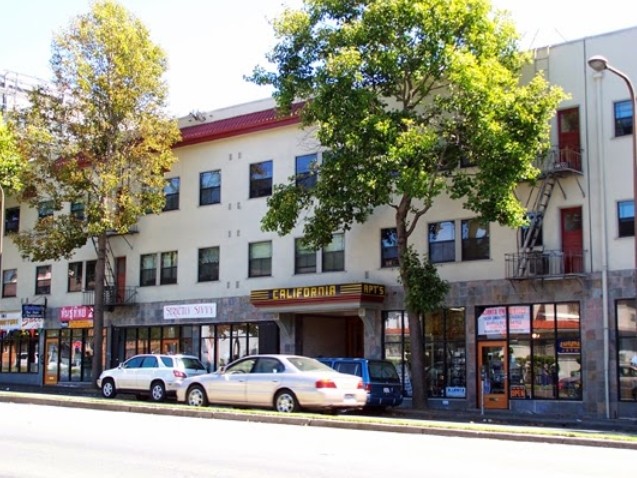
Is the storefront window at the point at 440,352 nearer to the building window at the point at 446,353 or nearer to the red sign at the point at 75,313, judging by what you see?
the building window at the point at 446,353

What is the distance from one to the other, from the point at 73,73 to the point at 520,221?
727 inches

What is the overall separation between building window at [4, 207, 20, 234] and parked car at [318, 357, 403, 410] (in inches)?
970

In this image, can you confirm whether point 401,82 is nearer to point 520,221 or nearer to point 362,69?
point 362,69

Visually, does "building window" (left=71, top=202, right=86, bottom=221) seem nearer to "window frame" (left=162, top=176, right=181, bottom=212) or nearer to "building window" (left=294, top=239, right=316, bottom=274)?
"window frame" (left=162, top=176, right=181, bottom=212)

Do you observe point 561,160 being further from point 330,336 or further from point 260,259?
point 260,259

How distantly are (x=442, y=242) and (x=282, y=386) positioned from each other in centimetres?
953

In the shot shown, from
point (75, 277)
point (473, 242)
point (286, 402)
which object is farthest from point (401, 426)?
point (75, 277)

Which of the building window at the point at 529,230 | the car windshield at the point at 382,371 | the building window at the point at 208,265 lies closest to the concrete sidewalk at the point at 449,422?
the car windshield at the point at 382,371

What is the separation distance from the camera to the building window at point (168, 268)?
3581 cm

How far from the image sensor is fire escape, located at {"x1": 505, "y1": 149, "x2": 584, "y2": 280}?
81.9ft

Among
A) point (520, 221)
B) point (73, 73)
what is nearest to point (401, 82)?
point (520, 221)

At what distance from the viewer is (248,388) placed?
21469mm

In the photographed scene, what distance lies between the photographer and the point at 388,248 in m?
29.3

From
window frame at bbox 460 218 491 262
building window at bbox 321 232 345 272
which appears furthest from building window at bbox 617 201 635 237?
building window at bbox 321 232 345 272
